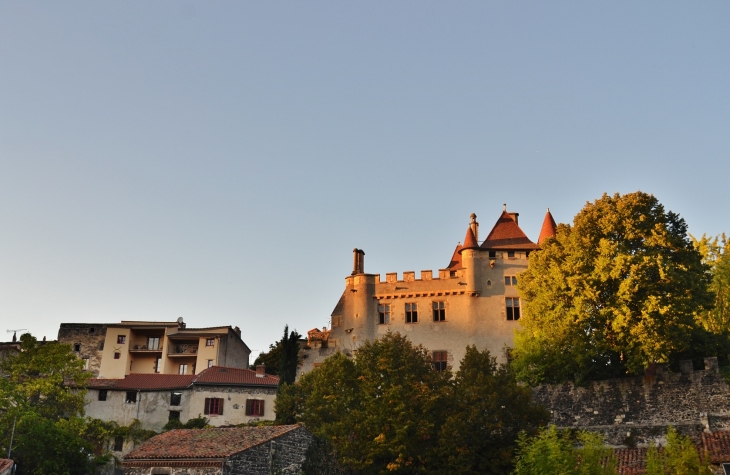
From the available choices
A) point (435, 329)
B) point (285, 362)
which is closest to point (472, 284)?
point (435, 329)

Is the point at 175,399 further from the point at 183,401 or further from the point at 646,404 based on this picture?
the point at 646,404

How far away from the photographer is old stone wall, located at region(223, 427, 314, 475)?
31.9 meters

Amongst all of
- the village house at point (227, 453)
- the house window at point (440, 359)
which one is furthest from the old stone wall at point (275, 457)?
the house window at point (440, 359)

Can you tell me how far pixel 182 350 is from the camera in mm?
62000

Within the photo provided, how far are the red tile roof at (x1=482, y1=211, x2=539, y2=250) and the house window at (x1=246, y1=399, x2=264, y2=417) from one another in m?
18.7

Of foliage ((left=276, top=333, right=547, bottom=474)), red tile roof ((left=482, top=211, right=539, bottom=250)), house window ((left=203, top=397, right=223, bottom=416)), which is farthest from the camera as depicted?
red tile roof ((left=482, top=211, right=539, bottom=250))

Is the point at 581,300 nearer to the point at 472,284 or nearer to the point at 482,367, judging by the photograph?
the point at 482,367

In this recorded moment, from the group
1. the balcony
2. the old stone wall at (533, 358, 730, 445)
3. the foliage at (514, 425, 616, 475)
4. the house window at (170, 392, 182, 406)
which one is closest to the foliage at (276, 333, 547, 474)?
the foliage at (514, 425, 616, 475)

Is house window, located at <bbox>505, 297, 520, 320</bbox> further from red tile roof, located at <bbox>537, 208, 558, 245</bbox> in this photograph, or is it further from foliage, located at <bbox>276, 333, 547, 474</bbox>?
foliage, located at <bbox>276, 333, 547, 474</bbox>

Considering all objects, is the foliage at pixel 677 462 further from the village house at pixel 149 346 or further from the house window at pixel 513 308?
the village house at pixel 149 346

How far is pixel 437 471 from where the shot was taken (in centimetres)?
3384

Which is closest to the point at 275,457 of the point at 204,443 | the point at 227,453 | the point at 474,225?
the point at 227,453

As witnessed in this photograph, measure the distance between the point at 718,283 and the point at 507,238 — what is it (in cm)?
1395

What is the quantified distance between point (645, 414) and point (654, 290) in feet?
20.3
